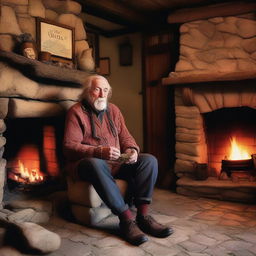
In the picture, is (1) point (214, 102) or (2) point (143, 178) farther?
(1) point (214, 102)

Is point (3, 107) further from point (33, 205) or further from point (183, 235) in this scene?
point (183, 235)

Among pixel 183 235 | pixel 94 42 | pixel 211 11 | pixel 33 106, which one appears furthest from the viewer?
Result: pixel 94 42

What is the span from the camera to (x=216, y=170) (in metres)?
3.89

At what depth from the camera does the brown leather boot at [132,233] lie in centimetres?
214

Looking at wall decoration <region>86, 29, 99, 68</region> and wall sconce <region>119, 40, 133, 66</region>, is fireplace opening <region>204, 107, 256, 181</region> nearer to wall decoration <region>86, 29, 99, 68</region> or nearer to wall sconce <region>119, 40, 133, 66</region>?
wall sconce <region>119, 40, 133, 66</region>

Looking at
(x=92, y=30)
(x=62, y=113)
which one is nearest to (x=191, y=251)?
(x=62, y=113)

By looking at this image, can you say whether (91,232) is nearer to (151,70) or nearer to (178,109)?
(178,109)

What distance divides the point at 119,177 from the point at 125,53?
2456 mm

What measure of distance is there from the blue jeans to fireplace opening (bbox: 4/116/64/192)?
932 millimetres

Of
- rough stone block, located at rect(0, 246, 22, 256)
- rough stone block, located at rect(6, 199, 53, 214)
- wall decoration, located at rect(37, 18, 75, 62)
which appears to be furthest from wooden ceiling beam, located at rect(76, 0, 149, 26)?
rough stone block, located at rect(0, 246, 22, 256)

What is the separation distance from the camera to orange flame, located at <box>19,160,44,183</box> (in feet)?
10.8

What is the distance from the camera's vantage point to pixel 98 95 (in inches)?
103

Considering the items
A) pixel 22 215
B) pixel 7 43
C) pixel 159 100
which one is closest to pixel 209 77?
pixel 159 100

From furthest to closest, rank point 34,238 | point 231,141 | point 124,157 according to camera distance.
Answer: point 231,141, point 124,157, point 34,238
